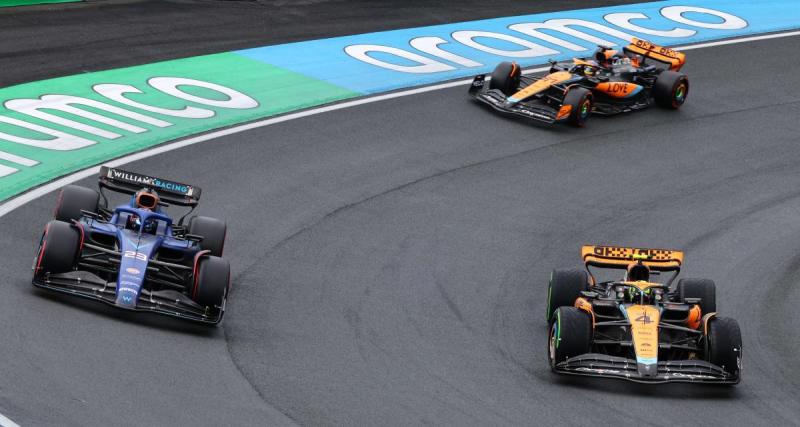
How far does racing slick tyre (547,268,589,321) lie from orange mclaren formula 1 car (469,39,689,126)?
9031 millimetres

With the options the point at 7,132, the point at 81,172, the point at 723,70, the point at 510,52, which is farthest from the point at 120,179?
the point at 723,70

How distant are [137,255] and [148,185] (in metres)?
1.66

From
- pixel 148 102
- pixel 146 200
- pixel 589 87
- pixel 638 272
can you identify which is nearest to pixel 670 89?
pixel 589 87

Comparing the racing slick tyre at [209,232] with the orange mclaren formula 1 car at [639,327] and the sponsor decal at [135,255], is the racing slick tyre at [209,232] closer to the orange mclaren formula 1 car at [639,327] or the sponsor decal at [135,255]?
the sponsor decal at [135,255]

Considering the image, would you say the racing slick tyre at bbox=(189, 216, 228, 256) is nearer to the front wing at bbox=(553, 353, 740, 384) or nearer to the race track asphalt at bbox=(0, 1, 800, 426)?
the race track asphalt at bbox=(0, 1, 800, 426)

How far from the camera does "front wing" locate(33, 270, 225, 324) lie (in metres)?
15.8

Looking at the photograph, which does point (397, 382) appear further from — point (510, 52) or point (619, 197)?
point (510, 52)

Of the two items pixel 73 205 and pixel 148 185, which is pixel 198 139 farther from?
pixel 73 205

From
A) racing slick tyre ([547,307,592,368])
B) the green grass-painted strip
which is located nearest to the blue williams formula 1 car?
the green grass-painted strip

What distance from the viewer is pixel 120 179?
1755cm

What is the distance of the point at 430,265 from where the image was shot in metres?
19.2

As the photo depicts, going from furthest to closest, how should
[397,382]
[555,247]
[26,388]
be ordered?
[555,247]
[397,382]
[26,388]

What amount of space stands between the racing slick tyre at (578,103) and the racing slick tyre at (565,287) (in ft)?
29.9

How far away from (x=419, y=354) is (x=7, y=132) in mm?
9968
